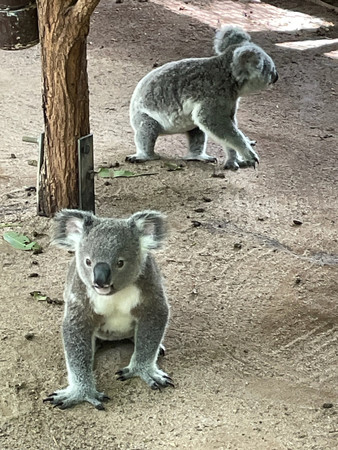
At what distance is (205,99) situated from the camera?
635 cm

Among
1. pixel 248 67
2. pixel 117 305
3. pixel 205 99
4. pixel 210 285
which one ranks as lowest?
pixel 210 285

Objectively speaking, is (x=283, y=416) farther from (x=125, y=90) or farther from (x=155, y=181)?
(x=125, y=90)

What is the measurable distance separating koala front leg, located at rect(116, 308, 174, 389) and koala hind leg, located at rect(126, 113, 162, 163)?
10.2ft

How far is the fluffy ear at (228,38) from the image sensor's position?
6.71m

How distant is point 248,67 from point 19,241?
2607 millimetres

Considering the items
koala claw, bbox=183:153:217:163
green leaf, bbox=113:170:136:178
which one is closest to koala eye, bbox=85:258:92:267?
green leaf, bbox=113:170:136:178

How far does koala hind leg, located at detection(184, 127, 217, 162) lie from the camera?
21.7ft

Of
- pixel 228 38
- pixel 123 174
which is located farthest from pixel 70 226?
pixel 228 38

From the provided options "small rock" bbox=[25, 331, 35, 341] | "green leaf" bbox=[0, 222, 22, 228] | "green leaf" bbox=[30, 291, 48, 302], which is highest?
"small rock" bbox=[25, 331, 35, 341]

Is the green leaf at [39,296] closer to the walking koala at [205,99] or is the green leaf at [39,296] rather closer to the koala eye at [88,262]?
the koala eye at [88,262]

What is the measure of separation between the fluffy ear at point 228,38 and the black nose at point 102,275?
159 inches

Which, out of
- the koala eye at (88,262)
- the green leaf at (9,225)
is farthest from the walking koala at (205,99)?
the koala eye at (88,262)

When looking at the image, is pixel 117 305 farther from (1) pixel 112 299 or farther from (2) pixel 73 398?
(2) pixel 73 398

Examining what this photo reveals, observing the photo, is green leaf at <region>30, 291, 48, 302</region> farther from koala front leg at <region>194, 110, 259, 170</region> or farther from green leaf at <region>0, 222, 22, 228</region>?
koala front leg at <region>194, 110, 259, 170</region>
